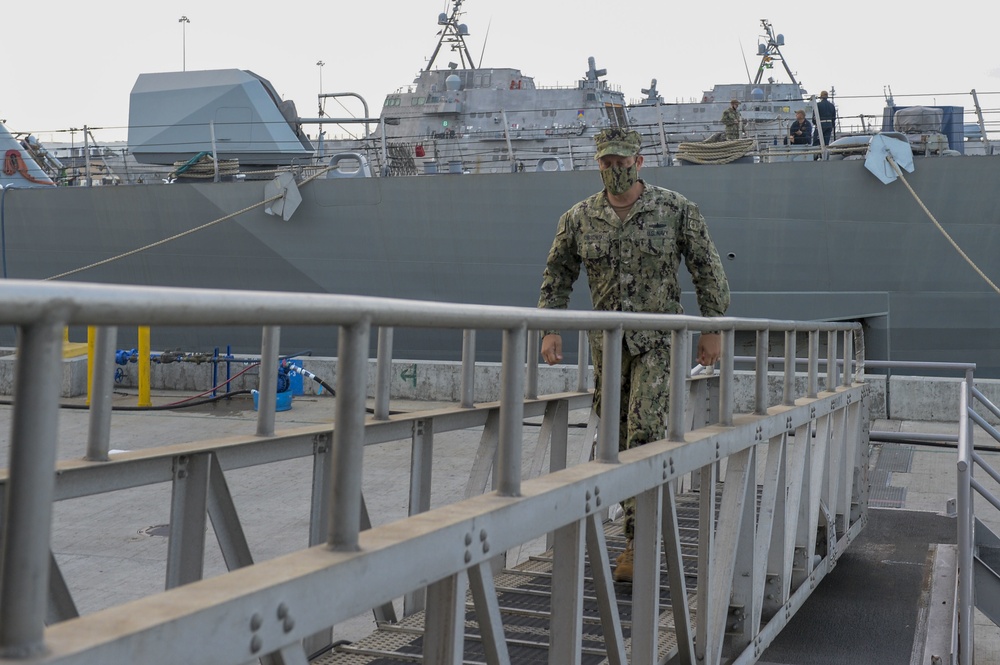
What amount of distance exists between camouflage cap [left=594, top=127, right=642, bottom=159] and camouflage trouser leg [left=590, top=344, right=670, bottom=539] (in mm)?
822

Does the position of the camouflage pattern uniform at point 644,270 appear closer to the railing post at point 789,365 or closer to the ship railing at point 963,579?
the railing post at point 789,365

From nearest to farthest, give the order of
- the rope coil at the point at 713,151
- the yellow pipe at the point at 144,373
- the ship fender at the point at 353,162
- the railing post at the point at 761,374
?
the railing post at the point at 761,374
the yellow pipe at the point at 144,373
the rope coil at the point at 713,151
the ship fender at the point at 353,162

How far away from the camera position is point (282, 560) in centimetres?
181

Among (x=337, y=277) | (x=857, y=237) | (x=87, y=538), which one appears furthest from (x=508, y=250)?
(x=87, y=538)

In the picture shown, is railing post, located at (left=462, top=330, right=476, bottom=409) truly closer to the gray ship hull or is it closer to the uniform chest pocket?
the uniform chest pocket

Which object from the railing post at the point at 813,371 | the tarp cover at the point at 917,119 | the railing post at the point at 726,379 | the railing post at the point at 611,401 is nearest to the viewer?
the railing post at the point at 611,401

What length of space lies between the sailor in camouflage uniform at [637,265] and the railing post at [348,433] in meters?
2.66

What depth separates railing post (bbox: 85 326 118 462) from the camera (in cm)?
310

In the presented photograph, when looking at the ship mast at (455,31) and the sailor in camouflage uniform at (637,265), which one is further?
the ship mast at (455,31)

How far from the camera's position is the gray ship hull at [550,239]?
15.2 m

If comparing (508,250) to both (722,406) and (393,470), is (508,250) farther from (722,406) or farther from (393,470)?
(722,406)

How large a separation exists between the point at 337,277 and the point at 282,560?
1562cm

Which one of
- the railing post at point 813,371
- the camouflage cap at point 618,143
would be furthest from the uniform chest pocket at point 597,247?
the railing post at point 813,371

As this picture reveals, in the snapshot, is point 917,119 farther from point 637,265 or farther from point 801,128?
point 637,265
